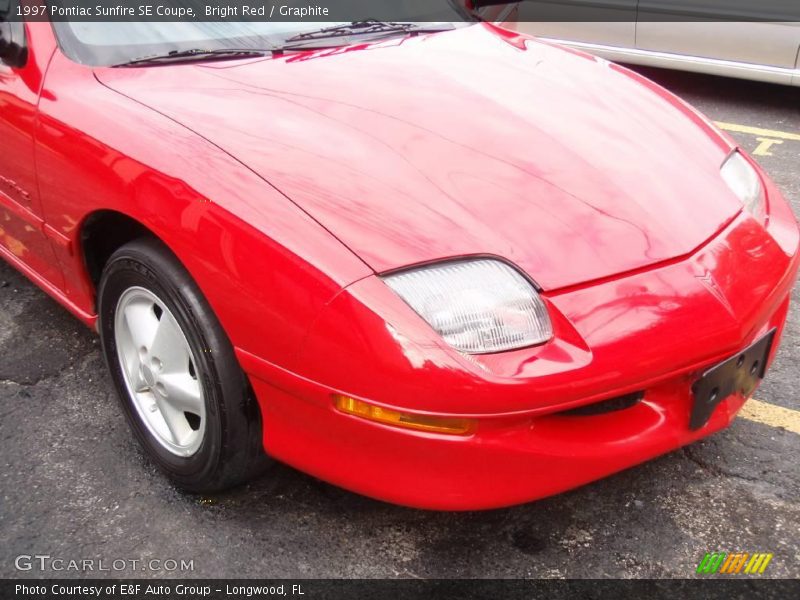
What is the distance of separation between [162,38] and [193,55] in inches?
4.4

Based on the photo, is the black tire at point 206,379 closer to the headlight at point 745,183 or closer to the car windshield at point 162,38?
the car windshield at point 162,38

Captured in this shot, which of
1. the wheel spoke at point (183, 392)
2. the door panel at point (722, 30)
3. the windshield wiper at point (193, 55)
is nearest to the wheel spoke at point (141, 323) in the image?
the wheel spoke at point (183, 392)

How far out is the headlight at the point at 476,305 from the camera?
1.79 metres

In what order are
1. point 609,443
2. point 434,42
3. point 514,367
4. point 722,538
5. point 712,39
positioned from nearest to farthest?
point 514,367
point 609,443
point 722,538
point 434,42
point 712,39

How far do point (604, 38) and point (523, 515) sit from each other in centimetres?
453

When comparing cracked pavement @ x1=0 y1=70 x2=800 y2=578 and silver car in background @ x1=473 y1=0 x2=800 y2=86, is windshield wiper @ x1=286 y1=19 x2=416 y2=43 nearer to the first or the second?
cracked pavement @ x1=0 y1=70 x2=800 y2=578

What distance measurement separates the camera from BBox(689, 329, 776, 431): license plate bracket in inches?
77.9

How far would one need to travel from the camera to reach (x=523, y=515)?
2283mm

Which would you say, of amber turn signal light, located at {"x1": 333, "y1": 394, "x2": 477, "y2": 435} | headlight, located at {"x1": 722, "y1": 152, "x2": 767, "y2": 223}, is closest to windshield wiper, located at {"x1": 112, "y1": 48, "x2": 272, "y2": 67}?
amber turn signal light, located at {"x1": 333, "y1": 394, "x2": 477, "y2": 435}

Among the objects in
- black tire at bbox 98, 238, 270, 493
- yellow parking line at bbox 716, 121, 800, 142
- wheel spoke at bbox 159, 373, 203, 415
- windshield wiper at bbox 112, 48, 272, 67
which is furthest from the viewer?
yellow parking line at bbox 716, 121, 800, 142

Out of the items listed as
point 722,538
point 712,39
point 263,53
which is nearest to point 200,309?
point 263,53

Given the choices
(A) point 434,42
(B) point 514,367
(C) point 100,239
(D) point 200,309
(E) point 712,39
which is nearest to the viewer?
(B) point 514,367

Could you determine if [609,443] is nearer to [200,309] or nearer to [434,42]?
[200,309]

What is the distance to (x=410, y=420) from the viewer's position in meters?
1.82
